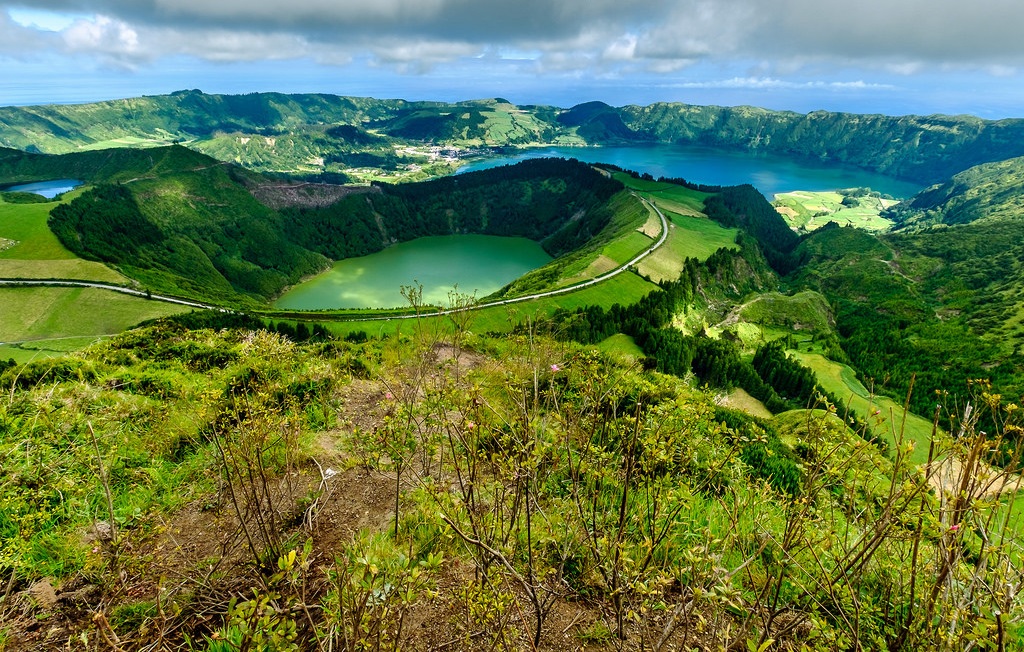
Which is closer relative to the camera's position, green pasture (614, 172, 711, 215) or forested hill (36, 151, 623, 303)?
forested hill (36, 151, 623, 303)

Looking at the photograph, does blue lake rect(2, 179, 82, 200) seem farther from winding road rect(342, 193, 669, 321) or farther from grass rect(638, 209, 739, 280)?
grass rect(638, 209, 739, 280)

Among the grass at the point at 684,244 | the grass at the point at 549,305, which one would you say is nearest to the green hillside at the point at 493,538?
the grass at the point at 549,305

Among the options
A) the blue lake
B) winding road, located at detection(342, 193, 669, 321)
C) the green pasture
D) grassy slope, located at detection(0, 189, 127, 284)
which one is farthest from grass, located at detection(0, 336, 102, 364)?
the blue lake

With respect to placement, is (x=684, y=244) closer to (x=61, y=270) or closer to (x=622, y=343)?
(x=622, y=343)

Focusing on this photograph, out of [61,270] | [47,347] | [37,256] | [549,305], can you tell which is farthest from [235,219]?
[549,305]

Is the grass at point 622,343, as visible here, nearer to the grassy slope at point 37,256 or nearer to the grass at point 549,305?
the grass at point 549,305

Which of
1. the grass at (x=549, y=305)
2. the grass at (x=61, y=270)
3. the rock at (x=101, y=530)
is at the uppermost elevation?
the rock at (x=101, y=530)

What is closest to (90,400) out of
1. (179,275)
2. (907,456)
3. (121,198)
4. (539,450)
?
(539,450)
